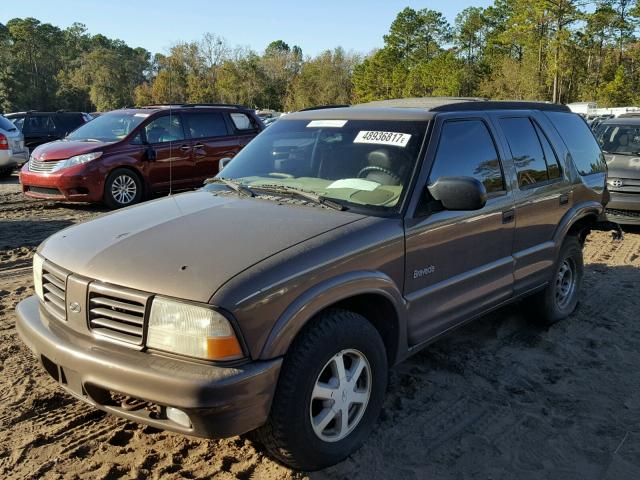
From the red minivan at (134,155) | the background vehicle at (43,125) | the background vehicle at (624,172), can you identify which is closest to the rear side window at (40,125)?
the background vehicle at (43,125)

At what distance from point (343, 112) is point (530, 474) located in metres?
2.55

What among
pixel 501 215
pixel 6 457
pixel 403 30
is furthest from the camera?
pixel 403 30

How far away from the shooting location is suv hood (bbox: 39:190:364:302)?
2607 millimetres

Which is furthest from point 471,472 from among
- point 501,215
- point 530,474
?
point 501,215

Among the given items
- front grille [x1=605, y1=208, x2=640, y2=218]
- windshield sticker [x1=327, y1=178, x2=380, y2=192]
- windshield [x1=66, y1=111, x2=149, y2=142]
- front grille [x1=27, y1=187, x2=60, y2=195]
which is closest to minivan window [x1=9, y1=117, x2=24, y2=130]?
windshield [x1=66, y1=111, x2=149, y2=142]

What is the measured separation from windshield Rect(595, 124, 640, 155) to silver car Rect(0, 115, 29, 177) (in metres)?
12.4

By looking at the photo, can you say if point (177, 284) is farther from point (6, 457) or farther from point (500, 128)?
point (500, 128)

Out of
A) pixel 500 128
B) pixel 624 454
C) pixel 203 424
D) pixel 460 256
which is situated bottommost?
pixel 624 454

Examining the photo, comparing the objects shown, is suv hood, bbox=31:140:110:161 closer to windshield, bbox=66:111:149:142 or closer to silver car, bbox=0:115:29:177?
windshield, bbox=66:111:149:142

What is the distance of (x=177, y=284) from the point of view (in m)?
2.55

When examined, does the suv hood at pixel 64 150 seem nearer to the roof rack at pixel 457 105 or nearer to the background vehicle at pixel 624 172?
the roof rack at pixel 457 105

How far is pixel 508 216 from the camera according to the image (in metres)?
4.07

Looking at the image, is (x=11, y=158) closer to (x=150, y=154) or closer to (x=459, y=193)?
(x=150, y=154)

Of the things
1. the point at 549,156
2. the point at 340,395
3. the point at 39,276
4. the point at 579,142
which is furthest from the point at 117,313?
the point at 579,142
